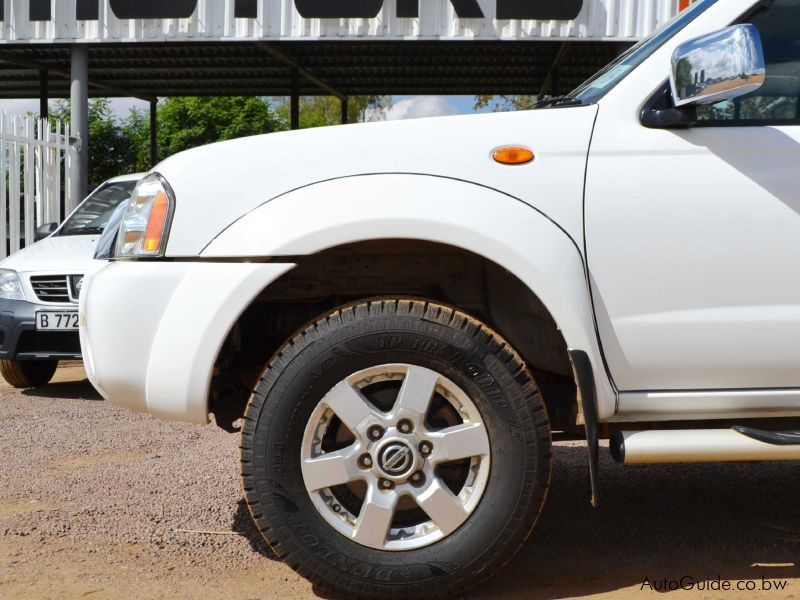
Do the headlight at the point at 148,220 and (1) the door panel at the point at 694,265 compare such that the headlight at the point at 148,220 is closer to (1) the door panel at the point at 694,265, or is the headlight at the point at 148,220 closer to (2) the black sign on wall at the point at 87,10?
(1) the door panel at the point at 694,265

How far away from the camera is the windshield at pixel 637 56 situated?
9.98 ft

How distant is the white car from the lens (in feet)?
22.2

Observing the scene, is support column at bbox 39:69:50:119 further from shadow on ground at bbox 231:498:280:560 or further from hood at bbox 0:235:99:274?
shadow on ground at bbox 231:498:280:560

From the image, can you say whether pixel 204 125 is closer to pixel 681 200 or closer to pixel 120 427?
pixel 120 427

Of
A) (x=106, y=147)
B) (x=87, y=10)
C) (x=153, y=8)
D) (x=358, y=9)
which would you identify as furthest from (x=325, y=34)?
(x=106, y=147)

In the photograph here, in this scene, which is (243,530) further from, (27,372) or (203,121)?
(203,121)

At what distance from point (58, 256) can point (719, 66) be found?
573 centimetres

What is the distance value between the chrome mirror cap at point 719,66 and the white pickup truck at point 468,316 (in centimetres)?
2

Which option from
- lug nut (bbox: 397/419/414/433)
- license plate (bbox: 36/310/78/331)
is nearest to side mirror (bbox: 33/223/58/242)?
license plate (bbox: 36/310/78/331)

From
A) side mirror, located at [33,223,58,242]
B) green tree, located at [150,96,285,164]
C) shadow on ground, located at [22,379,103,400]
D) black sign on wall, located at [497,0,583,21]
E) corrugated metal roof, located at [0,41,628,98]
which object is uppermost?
black sign on wall, located at [497,0,583,21]

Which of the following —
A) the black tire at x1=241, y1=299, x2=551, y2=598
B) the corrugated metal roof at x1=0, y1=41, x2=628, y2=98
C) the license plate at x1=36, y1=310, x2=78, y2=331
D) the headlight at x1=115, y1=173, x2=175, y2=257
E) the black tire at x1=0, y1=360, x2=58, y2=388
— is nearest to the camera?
the black tire at x1=241, y1=299, x2=551, y2=598

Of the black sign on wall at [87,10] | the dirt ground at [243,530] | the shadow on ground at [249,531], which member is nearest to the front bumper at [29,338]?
the dirt ground at [243,530]

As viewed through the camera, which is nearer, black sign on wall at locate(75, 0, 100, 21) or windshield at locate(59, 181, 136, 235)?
windshield at locate(59, 181, 136, 235)

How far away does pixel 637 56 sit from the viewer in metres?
3.17
